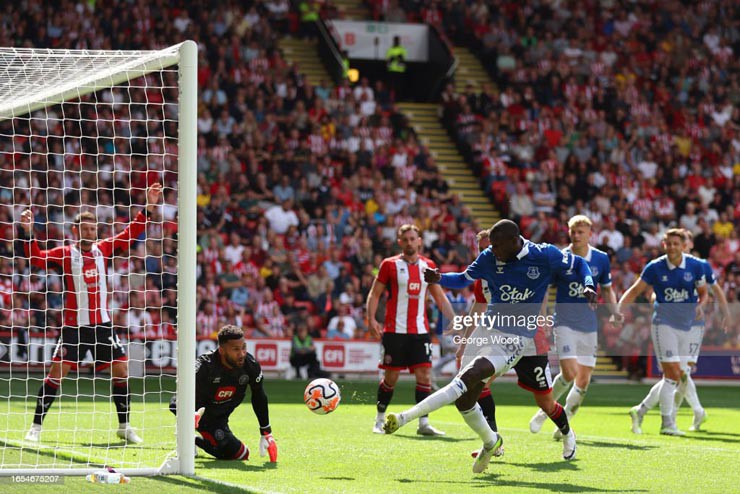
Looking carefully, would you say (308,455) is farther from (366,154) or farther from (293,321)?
(366,154)

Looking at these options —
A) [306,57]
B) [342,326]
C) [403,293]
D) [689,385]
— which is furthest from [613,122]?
[403,293]

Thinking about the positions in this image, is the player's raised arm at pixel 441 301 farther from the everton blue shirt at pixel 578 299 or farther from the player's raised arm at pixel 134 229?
the player's raised arm at pixel 134 229

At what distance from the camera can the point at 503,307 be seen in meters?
8.99

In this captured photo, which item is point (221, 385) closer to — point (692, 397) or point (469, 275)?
point (469, 275)

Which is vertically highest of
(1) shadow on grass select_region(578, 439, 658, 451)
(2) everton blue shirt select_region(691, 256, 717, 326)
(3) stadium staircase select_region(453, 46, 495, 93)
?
(3) stadium staircase select_region(453, 46, 495, 93)

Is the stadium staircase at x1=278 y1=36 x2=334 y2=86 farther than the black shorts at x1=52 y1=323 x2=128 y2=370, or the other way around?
the stadium staircase at x1=278 y1=36 x2=334 y2=86

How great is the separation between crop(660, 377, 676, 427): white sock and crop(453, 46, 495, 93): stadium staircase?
19.7 m

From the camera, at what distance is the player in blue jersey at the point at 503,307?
882 centimetres

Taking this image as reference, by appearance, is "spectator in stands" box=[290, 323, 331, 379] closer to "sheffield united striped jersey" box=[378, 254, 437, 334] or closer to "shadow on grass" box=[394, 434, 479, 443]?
"sheffield united striped jersey" box=[378, 254, 437, 334]

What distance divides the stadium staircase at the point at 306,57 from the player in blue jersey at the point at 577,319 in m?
Answer: 18.7

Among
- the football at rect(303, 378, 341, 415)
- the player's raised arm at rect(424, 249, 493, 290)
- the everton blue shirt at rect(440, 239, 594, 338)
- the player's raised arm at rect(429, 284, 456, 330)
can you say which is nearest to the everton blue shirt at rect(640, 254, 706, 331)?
the player's raised arm at rect(429, 284, 456, 330)

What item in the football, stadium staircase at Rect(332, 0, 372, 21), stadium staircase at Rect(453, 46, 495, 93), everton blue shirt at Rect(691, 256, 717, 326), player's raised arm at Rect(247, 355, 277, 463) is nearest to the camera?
player's raised arm at Rect(247, 355, 277, 463)

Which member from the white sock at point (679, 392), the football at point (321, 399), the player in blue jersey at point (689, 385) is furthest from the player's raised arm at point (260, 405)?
the white sock at point (679, 392)

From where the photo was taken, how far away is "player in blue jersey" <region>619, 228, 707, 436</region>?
1308 cm
